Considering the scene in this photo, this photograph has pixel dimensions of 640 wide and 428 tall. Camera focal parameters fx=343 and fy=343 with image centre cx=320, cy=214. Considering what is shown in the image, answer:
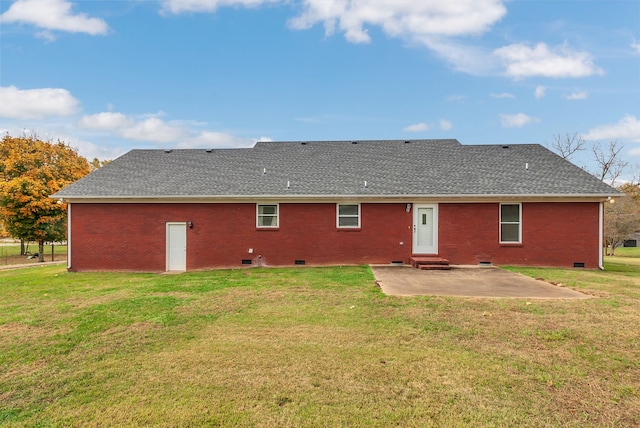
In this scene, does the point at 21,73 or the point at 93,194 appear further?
the point at 21,73

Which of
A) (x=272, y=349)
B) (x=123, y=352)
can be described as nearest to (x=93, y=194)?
(x=123, y=352)

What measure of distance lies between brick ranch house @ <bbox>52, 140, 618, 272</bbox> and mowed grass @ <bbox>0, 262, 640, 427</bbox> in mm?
5962

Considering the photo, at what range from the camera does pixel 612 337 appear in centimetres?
474

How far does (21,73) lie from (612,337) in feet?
96.3

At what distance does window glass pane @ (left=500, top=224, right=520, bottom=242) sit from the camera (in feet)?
42.6

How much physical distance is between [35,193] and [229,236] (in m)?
18.0

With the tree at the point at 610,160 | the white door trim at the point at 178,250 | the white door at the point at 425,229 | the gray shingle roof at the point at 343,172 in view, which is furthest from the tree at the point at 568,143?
the white door trim at the point at 178,250

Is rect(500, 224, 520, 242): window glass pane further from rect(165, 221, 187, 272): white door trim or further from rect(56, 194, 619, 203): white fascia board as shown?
rect(165, 221, 187, 272): white door trim

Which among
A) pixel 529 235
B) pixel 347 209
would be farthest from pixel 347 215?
pixel 529 235

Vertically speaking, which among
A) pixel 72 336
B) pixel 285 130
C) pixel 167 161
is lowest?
pixel 72 336

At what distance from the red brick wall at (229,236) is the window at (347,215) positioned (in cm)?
24

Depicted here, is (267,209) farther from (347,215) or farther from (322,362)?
(322,362)

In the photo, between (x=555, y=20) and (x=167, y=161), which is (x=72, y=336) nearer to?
→ (x=167, y=161)

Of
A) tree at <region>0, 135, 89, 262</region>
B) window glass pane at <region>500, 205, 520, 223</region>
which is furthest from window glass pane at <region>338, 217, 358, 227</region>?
tree at <region>0, 135, 89, 262</region>
